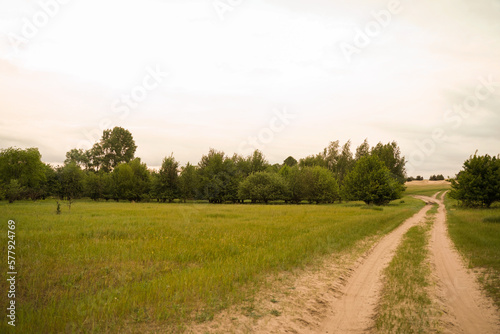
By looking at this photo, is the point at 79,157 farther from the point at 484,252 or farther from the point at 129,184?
the point at 484,252

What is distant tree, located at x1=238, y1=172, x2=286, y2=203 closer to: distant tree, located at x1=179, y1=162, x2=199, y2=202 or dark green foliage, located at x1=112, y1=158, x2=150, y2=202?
distant tree, located at x1=179, y1=162, x2=199, y2=202

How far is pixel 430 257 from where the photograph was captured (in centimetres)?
1217

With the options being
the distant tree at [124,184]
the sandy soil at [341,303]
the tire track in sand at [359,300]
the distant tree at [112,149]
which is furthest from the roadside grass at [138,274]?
the distant tree at [112,149]

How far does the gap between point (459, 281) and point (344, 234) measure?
8.19 metres

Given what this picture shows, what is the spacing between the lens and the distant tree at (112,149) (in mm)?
92300

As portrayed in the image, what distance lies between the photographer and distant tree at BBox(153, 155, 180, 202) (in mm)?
68062

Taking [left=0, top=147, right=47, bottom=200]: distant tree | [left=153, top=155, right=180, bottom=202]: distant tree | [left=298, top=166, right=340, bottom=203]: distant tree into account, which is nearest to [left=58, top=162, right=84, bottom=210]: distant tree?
[left=0, top=147, right=47, bottom=200]: distant tree

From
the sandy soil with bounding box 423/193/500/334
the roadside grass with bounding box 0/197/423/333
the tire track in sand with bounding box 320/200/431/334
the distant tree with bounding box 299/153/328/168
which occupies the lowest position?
the tire track in sand with bounding box 320/200/431/334

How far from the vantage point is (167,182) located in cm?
6850

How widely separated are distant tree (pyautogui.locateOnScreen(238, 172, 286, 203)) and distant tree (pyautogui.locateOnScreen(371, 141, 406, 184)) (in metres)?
37.8

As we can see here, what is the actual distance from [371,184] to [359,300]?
51858 millimetres

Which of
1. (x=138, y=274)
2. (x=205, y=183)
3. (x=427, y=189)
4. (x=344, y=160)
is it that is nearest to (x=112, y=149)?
(x=205, y=183)

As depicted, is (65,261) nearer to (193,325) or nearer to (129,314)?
(129,314)

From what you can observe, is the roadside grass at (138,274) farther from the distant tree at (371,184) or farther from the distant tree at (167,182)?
the distant tree at (167,182)
